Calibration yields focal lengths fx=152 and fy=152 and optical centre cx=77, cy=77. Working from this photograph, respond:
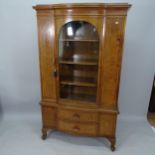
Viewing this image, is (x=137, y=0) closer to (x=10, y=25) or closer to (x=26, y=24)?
(x=26, y=24)

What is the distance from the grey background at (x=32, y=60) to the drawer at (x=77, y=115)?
83 cm

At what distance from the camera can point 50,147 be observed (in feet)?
6.34

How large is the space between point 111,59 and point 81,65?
16.1 inches

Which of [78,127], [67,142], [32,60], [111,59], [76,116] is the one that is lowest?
[67,142]

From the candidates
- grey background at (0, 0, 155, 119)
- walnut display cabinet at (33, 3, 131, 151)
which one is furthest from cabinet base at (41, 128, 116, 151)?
grey background at (0, 0, 155, 119)

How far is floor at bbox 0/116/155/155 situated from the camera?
187 cm

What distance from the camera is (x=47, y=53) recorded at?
1711 mm

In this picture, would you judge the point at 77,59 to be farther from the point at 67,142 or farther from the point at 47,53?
the point at 67,142

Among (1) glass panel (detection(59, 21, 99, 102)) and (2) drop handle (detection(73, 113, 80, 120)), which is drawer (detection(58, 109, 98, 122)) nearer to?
(2) drop handle (detection(73, 113, 80, 120))

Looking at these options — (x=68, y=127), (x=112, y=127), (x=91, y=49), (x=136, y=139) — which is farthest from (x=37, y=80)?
(x=136, y=139)

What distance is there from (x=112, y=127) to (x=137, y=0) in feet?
5.46

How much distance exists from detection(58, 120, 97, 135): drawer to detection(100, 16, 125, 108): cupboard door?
13.1 inches

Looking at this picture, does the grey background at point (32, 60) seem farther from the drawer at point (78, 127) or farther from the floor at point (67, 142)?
the drawer at point (78, 127)

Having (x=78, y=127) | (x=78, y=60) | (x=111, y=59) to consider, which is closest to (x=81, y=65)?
(x=78, y=60)
